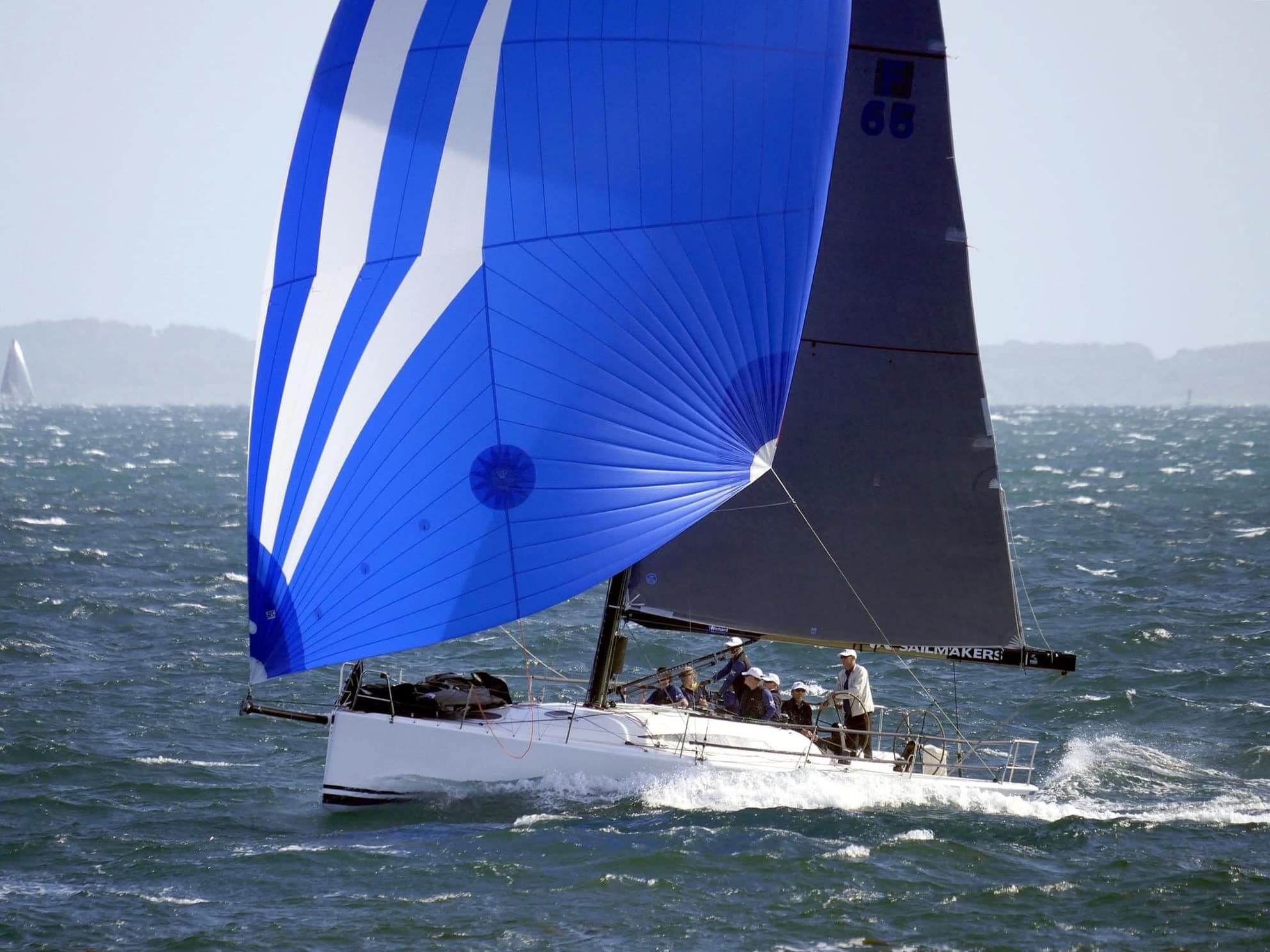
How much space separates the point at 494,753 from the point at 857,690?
338 cm

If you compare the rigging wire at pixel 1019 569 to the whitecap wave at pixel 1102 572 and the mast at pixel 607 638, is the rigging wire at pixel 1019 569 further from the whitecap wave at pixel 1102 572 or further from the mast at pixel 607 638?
the mast at pixel 607 638

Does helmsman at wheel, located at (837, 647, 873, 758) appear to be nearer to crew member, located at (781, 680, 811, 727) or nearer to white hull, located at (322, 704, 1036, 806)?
crew member, located at (781, 680, 811, 727)

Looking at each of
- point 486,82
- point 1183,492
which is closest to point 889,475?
point 486,82

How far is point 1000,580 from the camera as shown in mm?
14742

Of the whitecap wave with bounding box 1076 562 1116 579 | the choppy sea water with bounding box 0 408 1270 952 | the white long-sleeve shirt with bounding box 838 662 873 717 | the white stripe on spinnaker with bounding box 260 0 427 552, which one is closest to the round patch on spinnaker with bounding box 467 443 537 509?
the white stripe on spinnaker with bounding box 260 0 427 552

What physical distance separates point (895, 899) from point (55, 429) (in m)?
103

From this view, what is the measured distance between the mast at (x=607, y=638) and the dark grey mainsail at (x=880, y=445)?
202 millimetres

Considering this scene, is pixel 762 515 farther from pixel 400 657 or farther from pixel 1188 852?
pixel 400 657

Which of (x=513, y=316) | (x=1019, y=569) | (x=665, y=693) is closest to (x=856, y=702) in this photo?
(x=665, y=693)

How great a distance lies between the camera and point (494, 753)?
44.3 ft

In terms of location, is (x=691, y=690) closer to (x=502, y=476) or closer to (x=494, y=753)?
(x=494, y=753)

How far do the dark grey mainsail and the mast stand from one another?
202mm

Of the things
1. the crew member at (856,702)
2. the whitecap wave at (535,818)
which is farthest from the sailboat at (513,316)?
the crew member at (856,702)

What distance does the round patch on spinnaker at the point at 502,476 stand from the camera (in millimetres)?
12719
